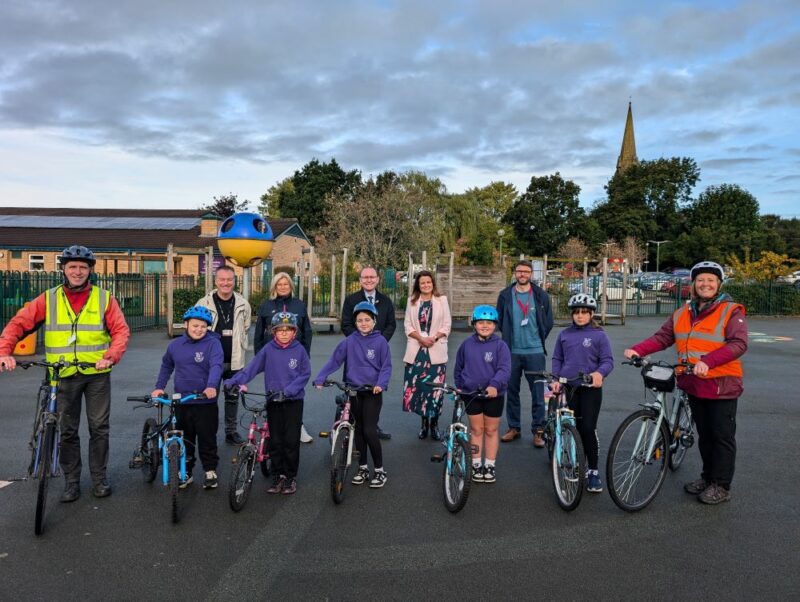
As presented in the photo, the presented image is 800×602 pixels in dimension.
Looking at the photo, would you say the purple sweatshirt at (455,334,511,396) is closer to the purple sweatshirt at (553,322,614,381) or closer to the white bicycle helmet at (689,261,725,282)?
the purple sweatshirt at (553,322,614,381)

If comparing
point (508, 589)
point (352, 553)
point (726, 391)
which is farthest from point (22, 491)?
point (726, 391)

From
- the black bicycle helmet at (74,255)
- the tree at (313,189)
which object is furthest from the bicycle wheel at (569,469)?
the tree at (313,189)

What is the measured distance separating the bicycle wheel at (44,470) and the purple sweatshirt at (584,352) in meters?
3.86

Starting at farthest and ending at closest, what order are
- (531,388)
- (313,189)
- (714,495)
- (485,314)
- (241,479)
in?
1. (313,189)
2. (531,388)
3. (485,314)
4. (714,495)
5. (241,479)

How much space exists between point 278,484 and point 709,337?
11.6ft

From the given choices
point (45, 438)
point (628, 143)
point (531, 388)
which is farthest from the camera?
point (628, 143)

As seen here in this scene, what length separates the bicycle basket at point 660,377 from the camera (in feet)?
16.0

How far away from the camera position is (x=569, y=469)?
4.79m

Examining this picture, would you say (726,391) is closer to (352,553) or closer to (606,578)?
(606,578)

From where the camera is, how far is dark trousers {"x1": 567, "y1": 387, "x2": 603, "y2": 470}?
5164mm

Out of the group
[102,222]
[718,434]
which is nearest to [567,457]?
[718,434]

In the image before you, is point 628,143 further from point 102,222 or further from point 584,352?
point 584,352

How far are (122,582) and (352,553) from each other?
1.33 meters

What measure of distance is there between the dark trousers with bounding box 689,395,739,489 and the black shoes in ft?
15.7
